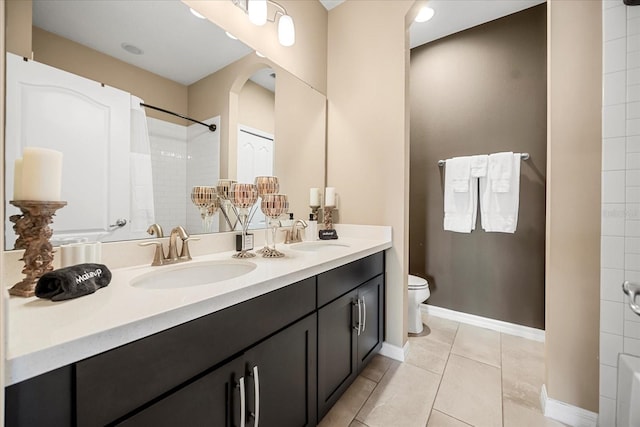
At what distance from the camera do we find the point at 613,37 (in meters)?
1.14

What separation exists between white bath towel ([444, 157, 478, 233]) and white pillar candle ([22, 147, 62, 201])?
251cm

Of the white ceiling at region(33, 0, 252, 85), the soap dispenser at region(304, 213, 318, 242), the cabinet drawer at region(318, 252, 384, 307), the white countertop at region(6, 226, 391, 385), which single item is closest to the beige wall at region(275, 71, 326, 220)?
the soap dispenser at region(304, 213, 318, 242)

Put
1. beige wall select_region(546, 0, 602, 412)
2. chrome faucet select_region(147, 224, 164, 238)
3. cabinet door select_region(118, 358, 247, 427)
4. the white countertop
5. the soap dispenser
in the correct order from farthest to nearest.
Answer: the soap dispenser < beige wall select_region(546, 0, 602, 412) < chrome faucet select_region(147, 224, 164, 238) < cabinet door select_region(118, 358, 247, 427) < the white countertop

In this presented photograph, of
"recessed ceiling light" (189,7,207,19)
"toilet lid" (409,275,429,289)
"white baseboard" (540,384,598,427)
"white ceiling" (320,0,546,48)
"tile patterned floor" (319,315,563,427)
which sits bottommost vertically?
"tile patterned floor" (319,315,563,427)

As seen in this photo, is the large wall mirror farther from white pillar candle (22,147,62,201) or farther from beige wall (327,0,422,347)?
beige wall (327,0,422,347)

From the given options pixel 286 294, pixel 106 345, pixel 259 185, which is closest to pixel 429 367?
pixel 286 294

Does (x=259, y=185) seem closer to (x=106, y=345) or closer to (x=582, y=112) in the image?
(x=106, y=345)

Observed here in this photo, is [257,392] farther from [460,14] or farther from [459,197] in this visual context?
[460,14]

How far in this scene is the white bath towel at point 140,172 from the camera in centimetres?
104

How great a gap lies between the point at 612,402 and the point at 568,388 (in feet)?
0.52

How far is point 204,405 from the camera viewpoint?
703mm

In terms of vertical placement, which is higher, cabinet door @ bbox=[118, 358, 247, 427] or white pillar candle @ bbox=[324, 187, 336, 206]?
white pillar candle @ bbox=[324, 187, 336, 206]

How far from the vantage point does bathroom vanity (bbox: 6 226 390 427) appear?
49cm

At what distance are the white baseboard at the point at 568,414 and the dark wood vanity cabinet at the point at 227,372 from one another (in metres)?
0.99
